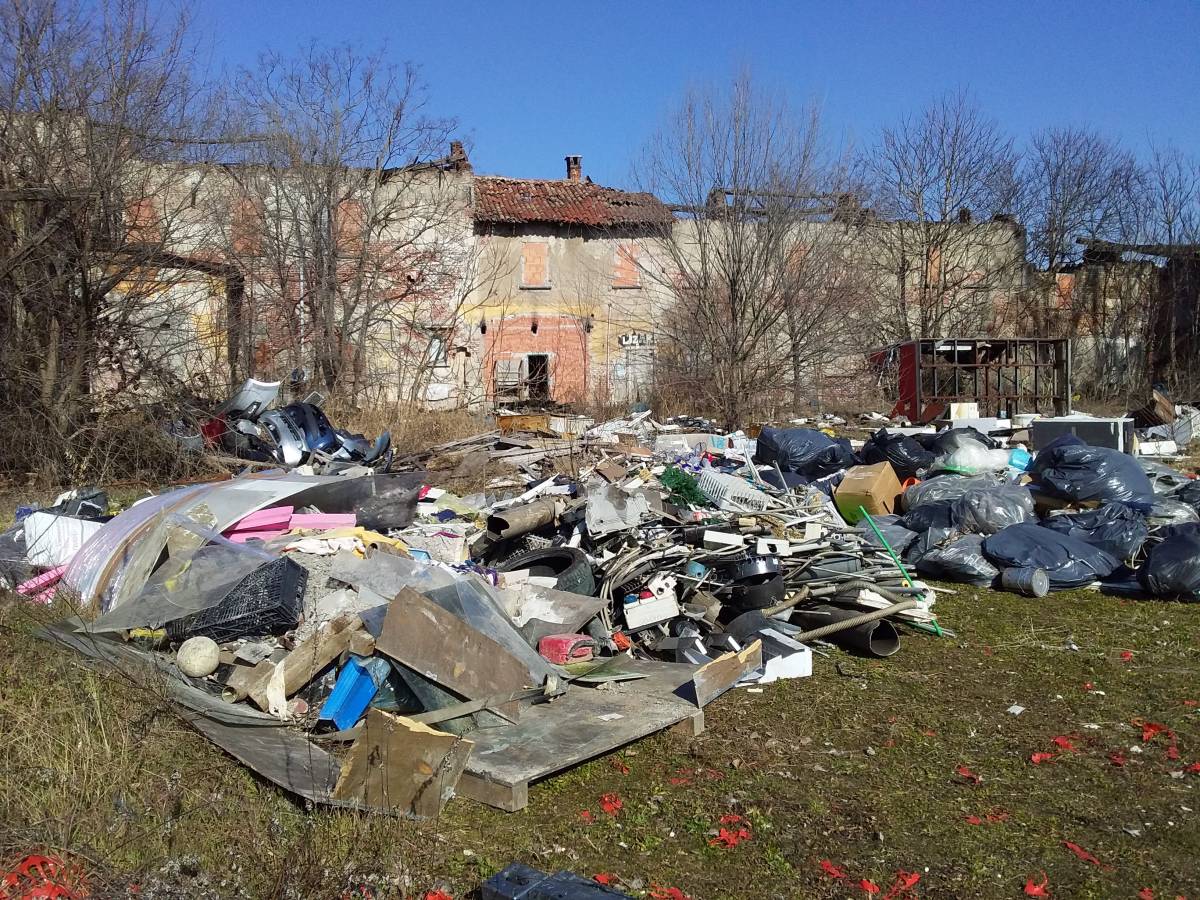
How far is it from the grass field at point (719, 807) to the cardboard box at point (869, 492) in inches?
150

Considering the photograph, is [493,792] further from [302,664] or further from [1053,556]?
[1053,556]

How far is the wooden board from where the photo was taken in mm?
3812

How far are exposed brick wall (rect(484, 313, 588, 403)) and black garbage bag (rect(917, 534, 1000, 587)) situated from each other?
1569 cm

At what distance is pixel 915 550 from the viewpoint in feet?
25.6

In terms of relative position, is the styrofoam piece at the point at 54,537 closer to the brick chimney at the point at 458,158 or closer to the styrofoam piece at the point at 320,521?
the styrofoam piece at the point at 320,521

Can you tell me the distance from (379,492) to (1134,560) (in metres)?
Answer: 6.03

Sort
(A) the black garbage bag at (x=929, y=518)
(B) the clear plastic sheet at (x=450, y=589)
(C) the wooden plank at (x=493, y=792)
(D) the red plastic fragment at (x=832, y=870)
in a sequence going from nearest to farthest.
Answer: (D) the red plastic fragment at (x=832, y=870), (C) the wooden plank at (x=493, y=792), (B) the clear plastic sheet at (x=450, y=589), (A) the black garbage bag at (x=929, y=518)

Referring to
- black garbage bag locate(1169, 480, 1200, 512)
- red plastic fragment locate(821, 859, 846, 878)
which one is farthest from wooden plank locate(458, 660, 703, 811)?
black garbage bag locate(1169, 480, 1200, 512)

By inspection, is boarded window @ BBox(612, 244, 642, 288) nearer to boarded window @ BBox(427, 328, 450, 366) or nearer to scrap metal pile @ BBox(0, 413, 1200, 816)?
boarded window @ BBox(427, 328, 450, 366)

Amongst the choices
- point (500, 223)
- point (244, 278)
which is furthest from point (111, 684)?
point (500, 223)

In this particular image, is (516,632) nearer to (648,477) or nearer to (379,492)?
(379,492)

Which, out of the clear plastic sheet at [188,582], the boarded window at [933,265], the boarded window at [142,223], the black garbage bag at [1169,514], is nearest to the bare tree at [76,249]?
the boarded window at [142,223]

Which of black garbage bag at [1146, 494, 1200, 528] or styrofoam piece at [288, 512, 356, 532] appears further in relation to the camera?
black garbage bag at [1146, 494, 1200, 528]

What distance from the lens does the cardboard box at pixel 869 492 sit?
28.9ft
